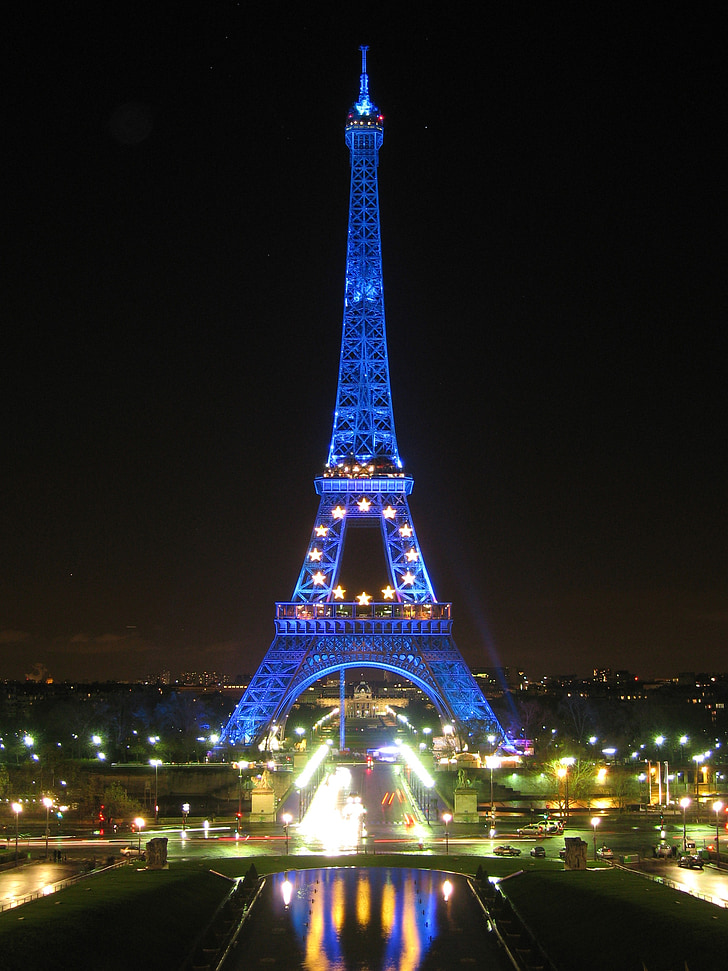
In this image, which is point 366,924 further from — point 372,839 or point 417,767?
point 417,767

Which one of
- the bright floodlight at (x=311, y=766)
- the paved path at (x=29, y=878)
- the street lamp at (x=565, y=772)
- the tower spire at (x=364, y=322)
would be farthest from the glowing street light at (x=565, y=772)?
the paved path at (x=29, y=878)

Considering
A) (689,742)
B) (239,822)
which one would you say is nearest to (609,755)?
(689,742)

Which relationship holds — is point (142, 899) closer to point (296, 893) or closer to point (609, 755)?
point (296, 893)

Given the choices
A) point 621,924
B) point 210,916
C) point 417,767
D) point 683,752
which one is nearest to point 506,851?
point 621,924

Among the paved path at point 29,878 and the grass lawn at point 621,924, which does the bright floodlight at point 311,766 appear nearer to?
the paved path at point 29,878

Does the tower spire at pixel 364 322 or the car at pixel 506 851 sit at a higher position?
the tower spire at pixel 364 322

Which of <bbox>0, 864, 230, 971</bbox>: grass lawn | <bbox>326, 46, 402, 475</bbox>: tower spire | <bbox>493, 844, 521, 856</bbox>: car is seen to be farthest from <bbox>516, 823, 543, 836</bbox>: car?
<bbox>326, 46, 402, 475</bbox>: tower spire

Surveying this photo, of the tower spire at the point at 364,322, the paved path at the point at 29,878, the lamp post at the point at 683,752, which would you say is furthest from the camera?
the tower spire at the point at 364,322
